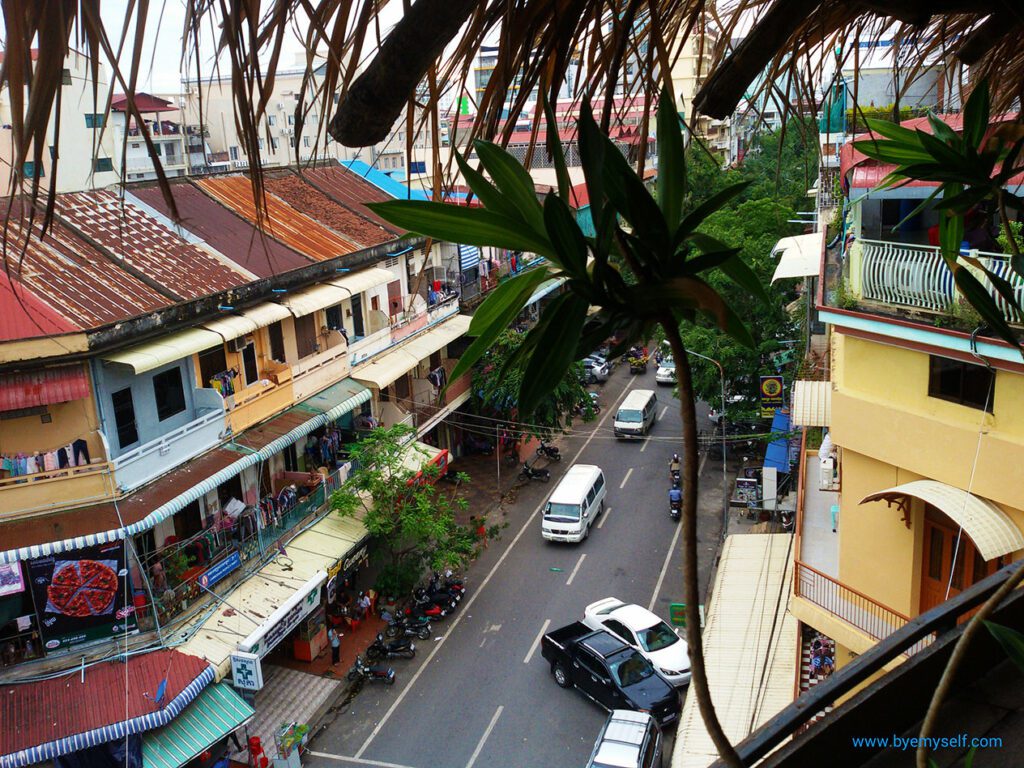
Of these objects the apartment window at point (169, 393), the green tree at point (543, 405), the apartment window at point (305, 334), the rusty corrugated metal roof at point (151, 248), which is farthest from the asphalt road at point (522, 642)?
the rusty corrugated metal roof at point (151, 248)

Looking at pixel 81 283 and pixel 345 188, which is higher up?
pixel 345 188

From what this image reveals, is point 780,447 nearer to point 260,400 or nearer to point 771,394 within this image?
point 771,394

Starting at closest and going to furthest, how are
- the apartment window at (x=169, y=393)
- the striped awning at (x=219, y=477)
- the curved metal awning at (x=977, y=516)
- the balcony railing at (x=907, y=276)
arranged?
the curved metal awning at (x=977, y=516) < the balcony railing at (x=907, y=276) < the striped awning at (x=219, y=477) < the apartment window at (x=169, y=393)

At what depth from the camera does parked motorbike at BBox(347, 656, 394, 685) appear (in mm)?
14375

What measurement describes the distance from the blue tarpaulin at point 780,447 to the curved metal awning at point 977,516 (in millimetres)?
10626

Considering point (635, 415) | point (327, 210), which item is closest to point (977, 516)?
point (327, 210)

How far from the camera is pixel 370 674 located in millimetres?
14469

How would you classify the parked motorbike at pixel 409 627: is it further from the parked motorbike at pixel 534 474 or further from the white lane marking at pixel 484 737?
the parked motorbike at pixel 534 474

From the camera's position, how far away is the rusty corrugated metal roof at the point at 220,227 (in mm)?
15203

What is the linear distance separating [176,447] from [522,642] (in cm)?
637

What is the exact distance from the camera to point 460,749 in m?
12.6

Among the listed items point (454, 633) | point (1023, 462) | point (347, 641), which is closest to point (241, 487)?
point (347, 641)

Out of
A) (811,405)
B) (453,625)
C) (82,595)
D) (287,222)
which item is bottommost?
(453,625)

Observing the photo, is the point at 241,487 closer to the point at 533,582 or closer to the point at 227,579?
the point at 227,579
